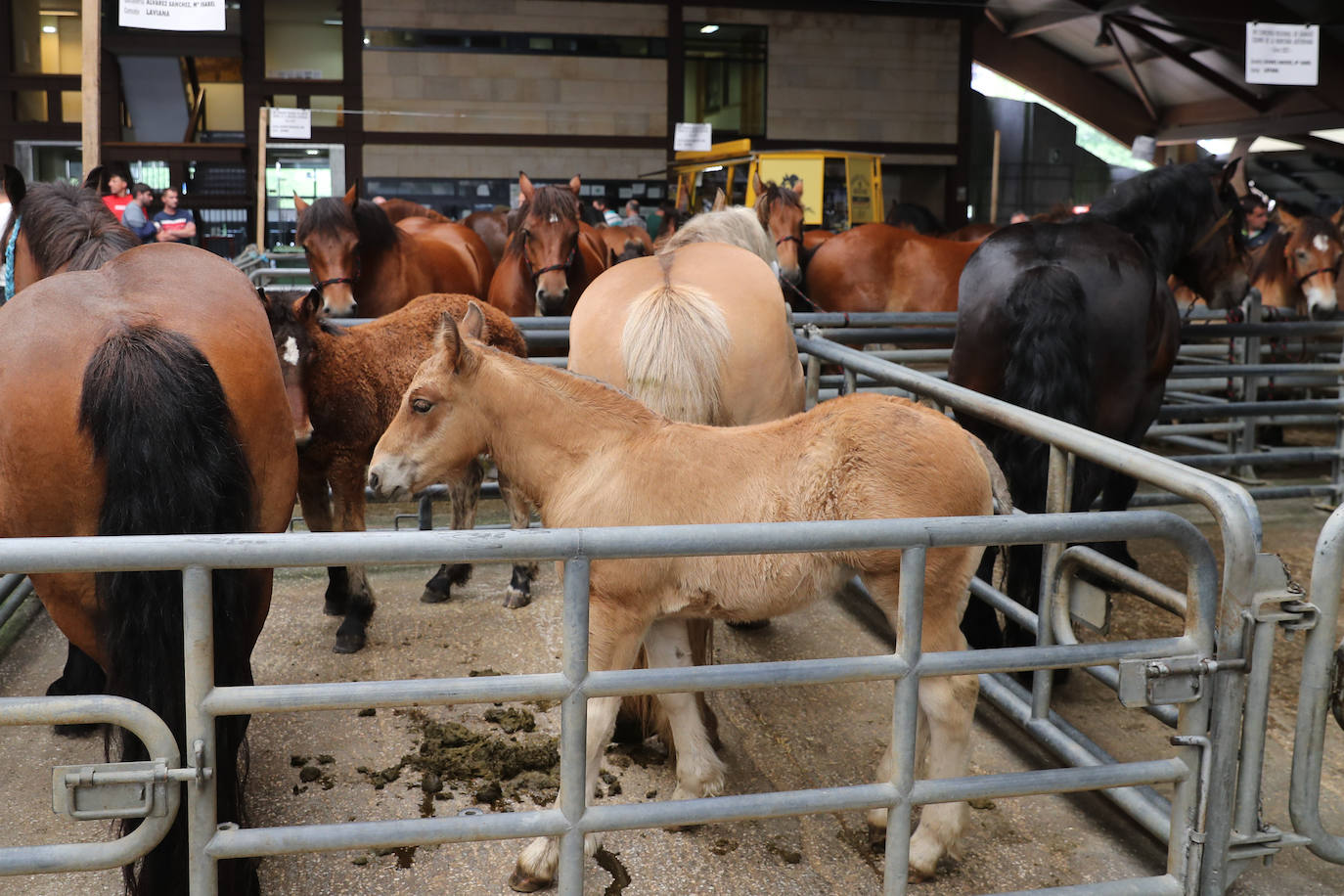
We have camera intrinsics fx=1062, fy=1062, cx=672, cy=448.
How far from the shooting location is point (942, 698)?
110 inches

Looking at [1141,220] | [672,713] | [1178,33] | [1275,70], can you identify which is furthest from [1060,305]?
[1178,33]

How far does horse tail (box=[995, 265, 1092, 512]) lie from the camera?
13.9 ft

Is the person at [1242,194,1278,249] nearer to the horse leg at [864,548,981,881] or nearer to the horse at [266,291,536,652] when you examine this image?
the horse at [266,291,536,652]

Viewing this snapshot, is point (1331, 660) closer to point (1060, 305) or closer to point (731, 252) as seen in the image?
point (1060, 305)

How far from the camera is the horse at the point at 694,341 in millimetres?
3912

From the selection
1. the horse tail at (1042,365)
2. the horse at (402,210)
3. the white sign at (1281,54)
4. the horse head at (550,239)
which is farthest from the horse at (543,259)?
the white sign at (1281,54)

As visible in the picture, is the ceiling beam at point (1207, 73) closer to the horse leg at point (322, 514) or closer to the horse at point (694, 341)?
the horse at point (694, 341)

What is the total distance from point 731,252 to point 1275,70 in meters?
7.56

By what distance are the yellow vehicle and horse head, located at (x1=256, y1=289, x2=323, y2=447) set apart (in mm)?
9988

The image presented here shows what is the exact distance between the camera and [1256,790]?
2.46 m

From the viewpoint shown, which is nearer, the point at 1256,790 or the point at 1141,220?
the point at 1256,790

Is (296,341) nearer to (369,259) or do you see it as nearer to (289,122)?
(369,259)

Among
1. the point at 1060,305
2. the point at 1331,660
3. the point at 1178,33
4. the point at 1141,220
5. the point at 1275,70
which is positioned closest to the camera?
the point at 1331,660

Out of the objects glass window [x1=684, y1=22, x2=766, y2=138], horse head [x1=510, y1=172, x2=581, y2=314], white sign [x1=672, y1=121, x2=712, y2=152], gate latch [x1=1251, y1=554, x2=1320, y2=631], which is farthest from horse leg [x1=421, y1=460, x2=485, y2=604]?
glass window [x1=684, y1=22, x2=766, y2=138]
